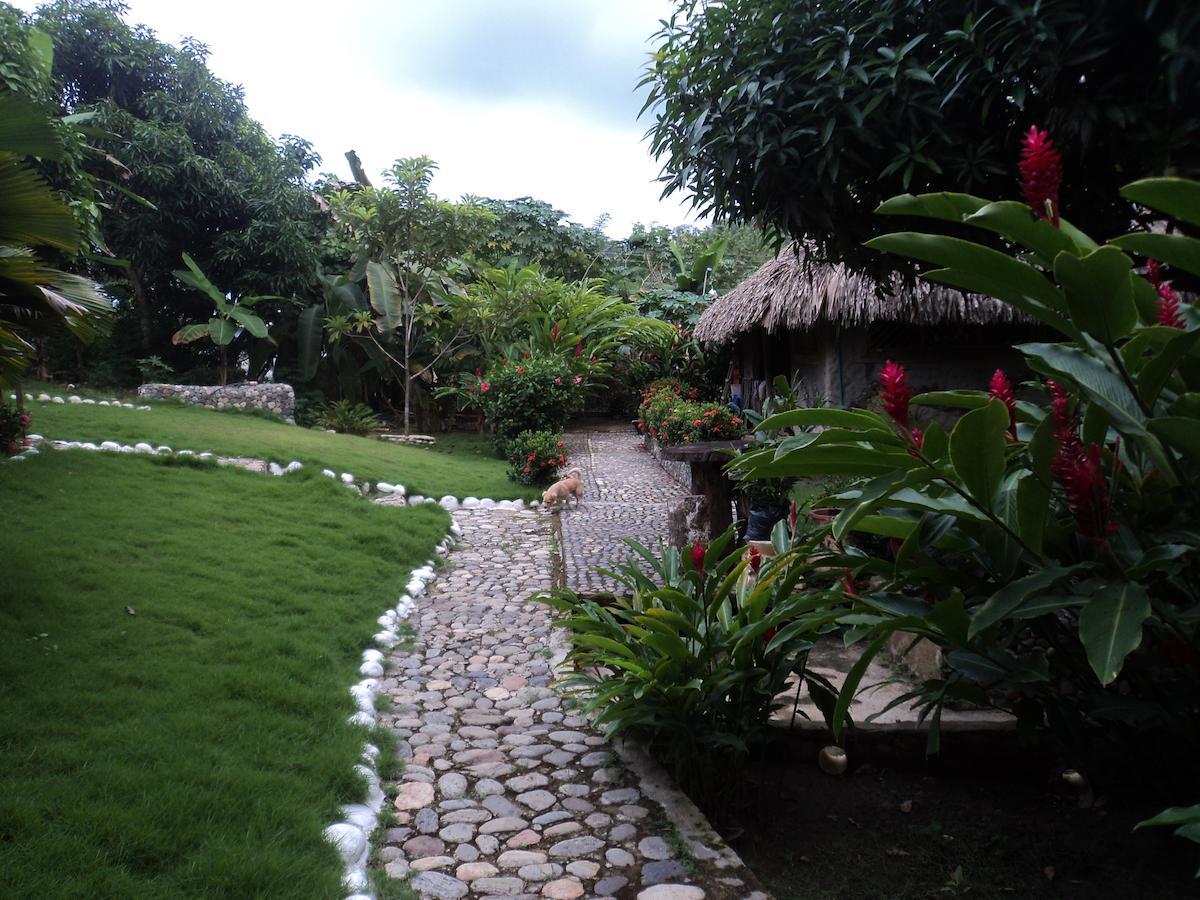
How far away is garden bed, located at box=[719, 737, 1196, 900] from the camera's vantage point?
102 inches

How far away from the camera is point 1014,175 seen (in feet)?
11.9

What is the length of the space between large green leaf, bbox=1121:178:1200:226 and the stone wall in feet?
49.1

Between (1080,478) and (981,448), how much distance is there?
0.70 ft

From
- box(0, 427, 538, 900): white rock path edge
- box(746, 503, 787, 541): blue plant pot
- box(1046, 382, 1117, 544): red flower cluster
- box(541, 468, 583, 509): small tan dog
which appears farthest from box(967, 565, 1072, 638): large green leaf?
box(541, 468, 583, 509): small tan dog

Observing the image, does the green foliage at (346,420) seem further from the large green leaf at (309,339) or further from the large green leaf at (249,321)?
the large green leaf at (249,321)

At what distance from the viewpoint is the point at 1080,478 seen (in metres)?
1.77

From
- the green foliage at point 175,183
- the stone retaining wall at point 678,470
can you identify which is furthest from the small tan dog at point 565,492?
the green foliage at point 175,183

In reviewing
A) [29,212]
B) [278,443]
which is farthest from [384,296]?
[29,212]

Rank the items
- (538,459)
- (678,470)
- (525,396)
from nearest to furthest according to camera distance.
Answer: (538,459) < (678,470) < (525,396)

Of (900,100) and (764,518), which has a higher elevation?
(900,100)

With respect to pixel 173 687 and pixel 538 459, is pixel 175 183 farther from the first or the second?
pixel 173 687

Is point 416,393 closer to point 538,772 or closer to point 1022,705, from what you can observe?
point 538,772

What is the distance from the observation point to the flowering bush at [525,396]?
13.1 m

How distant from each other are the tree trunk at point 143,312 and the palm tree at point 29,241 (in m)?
13.4
